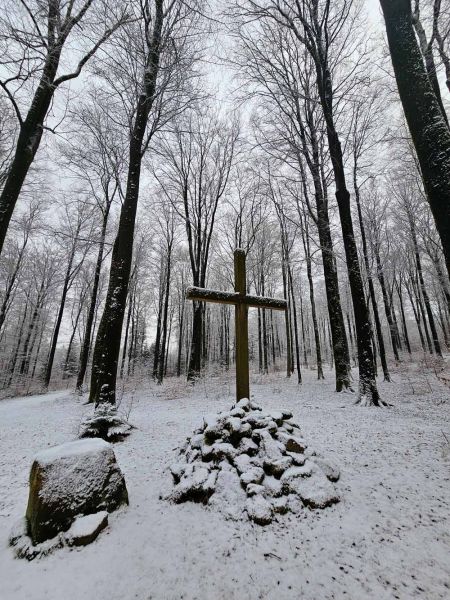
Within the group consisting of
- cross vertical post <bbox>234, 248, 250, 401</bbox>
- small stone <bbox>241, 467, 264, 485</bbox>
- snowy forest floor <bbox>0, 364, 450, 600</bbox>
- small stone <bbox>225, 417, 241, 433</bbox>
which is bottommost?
snowy forest floor <bbox>0, 364, 450, 600</bbox>

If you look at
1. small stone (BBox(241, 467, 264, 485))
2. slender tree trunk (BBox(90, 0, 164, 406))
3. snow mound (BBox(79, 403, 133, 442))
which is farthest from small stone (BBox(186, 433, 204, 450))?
slender tree trunk (BBox(90, 0, 164, 406))

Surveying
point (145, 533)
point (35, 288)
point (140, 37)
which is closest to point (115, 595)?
point (145, 533)

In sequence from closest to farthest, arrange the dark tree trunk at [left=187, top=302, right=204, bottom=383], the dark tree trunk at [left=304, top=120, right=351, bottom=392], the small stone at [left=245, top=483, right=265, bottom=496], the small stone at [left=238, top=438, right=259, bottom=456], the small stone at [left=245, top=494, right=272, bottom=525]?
the small stone at [left=245, top=494, right=272, bottom=525] < the small stone at [left=245, top=483, right=265, bottom=496] < the small stone at [left=238, top=438, right=259, bottom=456] < the dark tree trunk at [left=304, top=120, right=351, bottom=392] < the dark tree trunk at [left=187, top=302, right=204, bottom=383]

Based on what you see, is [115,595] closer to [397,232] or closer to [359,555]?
[359,555]

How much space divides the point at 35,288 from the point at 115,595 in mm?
24604

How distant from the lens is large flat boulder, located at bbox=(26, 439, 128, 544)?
2.29m

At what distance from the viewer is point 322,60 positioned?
772 cm

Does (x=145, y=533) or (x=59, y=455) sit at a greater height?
(x=59, y=455)

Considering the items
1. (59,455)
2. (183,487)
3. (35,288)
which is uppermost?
(35,288)

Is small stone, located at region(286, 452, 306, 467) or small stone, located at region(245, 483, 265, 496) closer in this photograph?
small stone, located at region(245, 483, 265, 496)

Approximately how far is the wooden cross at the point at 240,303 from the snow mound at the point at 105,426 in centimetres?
238

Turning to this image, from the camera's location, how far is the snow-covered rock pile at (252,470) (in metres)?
2.66

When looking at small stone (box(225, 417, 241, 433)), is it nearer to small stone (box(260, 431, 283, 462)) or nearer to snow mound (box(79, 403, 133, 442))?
small stone (box(260, 431, 283, 462))

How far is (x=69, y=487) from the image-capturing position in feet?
8.04
